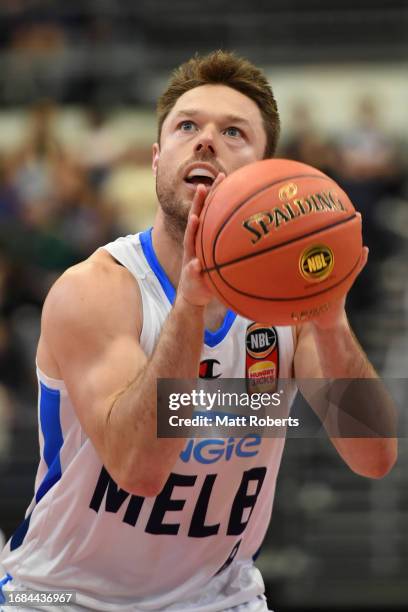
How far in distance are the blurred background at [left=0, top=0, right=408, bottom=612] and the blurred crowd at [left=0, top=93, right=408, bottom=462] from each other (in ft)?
0.06

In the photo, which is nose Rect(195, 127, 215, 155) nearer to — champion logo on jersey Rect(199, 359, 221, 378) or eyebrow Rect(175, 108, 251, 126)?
eyebrow Rect(175, 108, 251, 126)

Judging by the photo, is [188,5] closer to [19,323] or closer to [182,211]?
[19,323]

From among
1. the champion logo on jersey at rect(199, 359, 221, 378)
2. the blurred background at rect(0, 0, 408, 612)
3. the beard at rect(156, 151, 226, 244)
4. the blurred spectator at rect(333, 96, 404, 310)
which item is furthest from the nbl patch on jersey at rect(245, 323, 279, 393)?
the blurred spectator at rect(333, 96, 404, 310)

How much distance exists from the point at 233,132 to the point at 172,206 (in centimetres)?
42

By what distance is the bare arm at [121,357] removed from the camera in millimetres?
3557

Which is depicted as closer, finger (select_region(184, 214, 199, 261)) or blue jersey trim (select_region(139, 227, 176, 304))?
finger (select_region(184, 214, 199, 261))

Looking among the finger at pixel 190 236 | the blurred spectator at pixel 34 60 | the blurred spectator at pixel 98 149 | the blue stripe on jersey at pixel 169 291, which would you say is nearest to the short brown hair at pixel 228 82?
the blue stripe on jersey at pixel 169 291

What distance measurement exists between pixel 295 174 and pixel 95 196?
301 inches

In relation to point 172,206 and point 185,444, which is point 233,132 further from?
point 185,444

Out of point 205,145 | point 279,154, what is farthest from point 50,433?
point 279,154

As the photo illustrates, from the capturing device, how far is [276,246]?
136 inches

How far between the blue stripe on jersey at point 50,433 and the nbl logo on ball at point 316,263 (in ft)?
3.96

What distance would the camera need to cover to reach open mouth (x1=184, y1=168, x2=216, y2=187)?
4.11 m

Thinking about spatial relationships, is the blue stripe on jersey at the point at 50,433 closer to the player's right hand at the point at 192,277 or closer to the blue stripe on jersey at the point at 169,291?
the blue stripe on jersey at the point at 169,291
